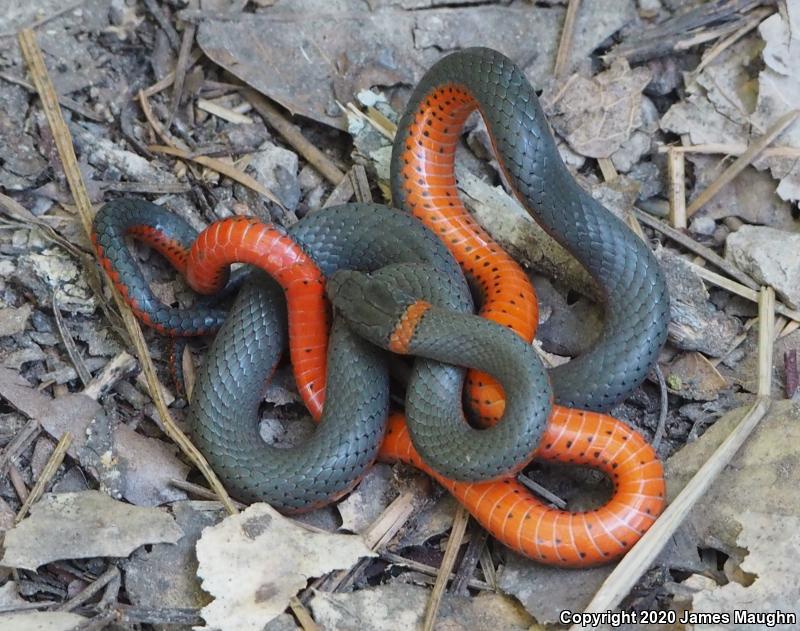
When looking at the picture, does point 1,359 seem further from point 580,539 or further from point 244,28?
point 580,539

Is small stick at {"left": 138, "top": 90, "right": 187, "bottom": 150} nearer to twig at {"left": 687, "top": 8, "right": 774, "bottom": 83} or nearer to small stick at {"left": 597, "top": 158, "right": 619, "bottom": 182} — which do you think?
small stick at {"left": 597, "top": 158, "right": 619, "bottom": 182}

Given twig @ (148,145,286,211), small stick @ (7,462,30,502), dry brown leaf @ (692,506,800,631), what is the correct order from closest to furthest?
dry brown leaf @ (692,506,800,631) < small stick @ (7,462,30,502) < twig @ (148,145,286,211)

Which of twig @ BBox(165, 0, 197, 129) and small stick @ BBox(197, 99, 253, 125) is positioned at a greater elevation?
twig @ BBox(165, 0, 197, 129)

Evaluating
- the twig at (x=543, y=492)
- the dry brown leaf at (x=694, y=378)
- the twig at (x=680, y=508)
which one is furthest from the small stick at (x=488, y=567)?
the dry brown leaf at (x=694, y=378)

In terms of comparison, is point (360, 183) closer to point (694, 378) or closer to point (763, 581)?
point (694, 378)

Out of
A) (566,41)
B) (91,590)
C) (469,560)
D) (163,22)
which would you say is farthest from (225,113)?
(469,560)

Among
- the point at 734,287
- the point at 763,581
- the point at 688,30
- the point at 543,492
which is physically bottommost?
the point at 543,492

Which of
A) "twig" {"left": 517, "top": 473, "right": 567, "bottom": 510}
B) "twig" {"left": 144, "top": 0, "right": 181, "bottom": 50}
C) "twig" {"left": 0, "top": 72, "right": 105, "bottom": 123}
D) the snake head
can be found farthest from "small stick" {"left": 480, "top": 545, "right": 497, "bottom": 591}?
"twig" {"left": 144, "top": 0, "right": 181, "bottom": 50}
